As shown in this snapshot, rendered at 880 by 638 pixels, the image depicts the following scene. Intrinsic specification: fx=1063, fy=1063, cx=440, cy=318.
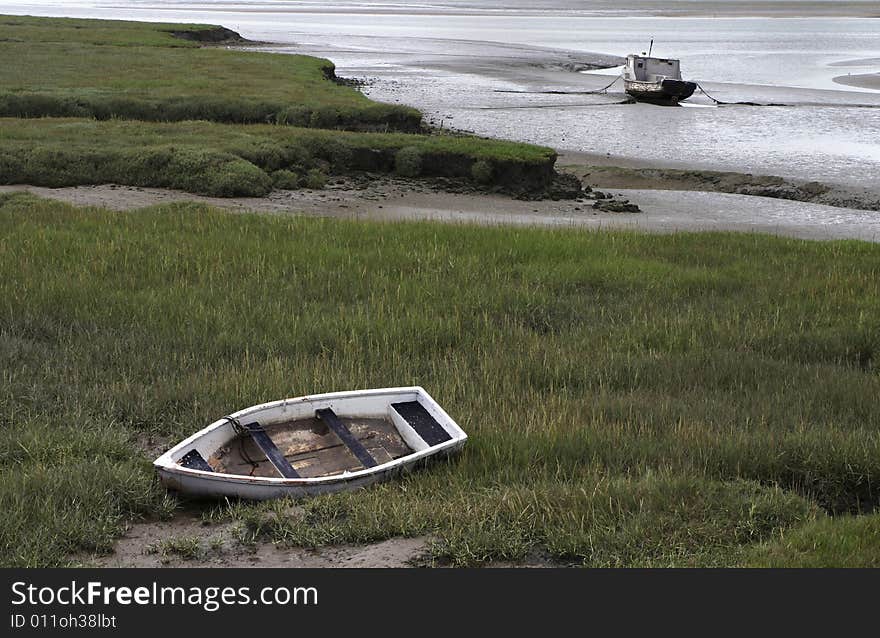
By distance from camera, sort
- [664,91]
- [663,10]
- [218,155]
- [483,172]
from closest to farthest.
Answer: [218,155] → [483,172] → [664,91] → [663,10]

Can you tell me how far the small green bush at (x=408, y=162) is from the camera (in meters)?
24.8

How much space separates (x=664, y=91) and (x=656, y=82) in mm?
875

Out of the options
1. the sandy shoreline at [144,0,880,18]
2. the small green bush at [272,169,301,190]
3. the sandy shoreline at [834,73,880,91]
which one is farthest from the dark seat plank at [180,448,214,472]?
the sandy shoreline at [144,0,880,18]

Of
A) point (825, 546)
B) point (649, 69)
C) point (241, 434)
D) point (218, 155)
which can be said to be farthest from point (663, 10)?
point (825, 546)

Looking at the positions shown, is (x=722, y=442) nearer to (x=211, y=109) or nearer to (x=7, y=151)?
(x=7, y=151)

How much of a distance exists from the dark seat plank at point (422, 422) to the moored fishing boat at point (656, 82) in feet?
133

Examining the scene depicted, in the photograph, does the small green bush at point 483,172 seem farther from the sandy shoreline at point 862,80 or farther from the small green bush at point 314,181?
the sandy shoreline at point 862,80

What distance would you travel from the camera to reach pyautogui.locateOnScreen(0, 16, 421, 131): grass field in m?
30.0

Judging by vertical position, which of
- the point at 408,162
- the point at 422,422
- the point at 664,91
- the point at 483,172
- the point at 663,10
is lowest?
the point at 483,172

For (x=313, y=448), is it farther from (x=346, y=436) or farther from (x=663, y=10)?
(x=663, y=10)

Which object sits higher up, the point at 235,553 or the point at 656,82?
the point at 656,82

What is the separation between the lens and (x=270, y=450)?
298 inches

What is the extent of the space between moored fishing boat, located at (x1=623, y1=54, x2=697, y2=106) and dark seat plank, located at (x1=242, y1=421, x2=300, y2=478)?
1625 inches

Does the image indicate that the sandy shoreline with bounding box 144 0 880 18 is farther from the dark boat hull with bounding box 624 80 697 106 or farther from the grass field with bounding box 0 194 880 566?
the grass field with bounding box 0 194 880 566
